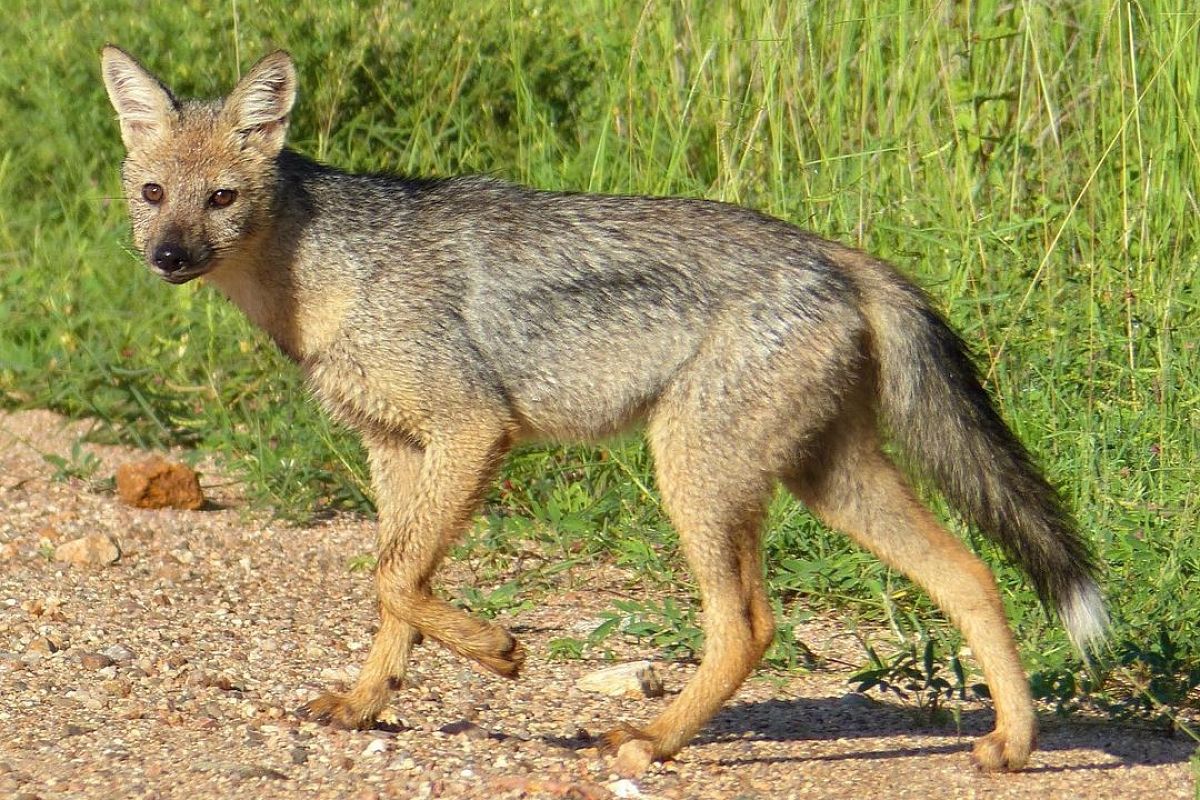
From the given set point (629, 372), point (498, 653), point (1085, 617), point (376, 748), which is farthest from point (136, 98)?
point (1085, 617)

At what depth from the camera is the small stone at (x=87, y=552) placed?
6.14m

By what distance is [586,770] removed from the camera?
443 cm

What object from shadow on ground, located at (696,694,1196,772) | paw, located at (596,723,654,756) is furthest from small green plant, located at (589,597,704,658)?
paw, located at (596,723,654,756)

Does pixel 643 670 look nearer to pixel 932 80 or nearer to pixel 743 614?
pixel 743 614

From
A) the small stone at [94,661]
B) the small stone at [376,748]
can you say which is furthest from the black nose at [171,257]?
the small stone at [376,748]

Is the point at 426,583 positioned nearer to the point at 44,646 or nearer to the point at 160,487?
the point at 44,646

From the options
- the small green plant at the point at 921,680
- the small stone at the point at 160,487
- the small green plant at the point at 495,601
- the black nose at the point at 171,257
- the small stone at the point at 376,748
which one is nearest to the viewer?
the small stone at the point at 376,748

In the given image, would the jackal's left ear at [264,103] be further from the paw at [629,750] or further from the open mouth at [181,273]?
the paw at [629,750]

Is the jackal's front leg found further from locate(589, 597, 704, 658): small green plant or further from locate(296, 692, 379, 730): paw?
locate(589, 597, 704, 658): small green plant

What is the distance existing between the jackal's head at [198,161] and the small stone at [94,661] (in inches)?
45.5

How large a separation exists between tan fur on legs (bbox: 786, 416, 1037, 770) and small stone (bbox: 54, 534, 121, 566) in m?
2.62

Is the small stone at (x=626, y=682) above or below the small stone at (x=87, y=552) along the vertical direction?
above

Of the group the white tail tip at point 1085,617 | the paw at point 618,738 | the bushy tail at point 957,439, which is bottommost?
the paw at point 618,738

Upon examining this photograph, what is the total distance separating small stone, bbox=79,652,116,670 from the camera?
5113 millimetres
